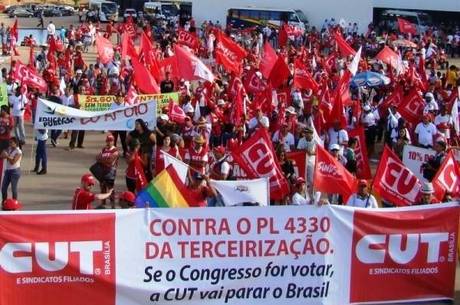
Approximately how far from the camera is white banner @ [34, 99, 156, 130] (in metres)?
14.9

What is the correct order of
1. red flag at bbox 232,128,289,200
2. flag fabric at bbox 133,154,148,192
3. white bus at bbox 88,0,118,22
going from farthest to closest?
white bus at bbox 88,0,118,22
flag fabric at bbox 133,154,148,192
red flag at bbox 232,128,289,200

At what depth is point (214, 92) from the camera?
19406 millimetres

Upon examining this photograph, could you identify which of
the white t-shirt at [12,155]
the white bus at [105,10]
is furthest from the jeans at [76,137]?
the white bus at [105,10]

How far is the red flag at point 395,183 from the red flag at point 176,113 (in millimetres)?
6573

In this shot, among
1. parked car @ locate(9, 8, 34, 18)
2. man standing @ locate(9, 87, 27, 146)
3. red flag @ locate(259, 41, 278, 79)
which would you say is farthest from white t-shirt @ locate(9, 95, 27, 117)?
parked car @ locate(9, 8, 34, 18)

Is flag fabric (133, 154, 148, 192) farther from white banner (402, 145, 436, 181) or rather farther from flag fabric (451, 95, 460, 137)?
flag fabric (451, 95, 460, 137)

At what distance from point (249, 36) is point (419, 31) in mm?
10147

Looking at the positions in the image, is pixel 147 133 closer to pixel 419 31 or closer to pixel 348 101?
pixel 348 101

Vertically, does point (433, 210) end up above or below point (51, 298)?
above

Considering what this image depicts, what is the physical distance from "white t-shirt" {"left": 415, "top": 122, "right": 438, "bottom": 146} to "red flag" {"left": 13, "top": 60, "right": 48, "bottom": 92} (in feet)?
29.2

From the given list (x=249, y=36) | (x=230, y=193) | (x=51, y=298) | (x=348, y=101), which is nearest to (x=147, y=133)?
(x=230, y=193)

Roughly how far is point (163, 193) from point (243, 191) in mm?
1354

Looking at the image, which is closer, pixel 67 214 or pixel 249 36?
pixel 67 214

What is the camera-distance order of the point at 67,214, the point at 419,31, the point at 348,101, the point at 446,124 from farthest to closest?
1. the point at 419,31
2. the point at 348,101
3. the point at 446,124
4. the point at 67,214
